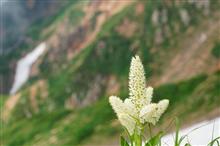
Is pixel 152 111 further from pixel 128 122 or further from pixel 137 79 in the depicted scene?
pixel 137 79

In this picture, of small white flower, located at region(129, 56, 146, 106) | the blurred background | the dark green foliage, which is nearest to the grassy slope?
the blurred background

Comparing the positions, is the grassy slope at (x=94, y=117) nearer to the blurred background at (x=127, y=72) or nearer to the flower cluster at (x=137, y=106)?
the blurred background at (x=127, y=72)

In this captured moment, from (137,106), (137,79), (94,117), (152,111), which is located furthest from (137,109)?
(94,117)

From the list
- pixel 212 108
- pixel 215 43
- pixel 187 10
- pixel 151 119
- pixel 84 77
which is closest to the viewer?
pixel 151 119

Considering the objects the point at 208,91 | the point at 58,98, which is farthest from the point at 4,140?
the point at 208,91

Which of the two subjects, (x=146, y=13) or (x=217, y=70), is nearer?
(x=217, y=70)

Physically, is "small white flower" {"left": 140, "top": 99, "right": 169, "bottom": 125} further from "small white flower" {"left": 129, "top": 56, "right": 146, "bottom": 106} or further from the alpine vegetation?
"small white flower" {"left": 129, "top": 56, "right": 146, "bottom": 106}

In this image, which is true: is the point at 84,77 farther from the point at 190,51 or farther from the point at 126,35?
the point at 190,51
